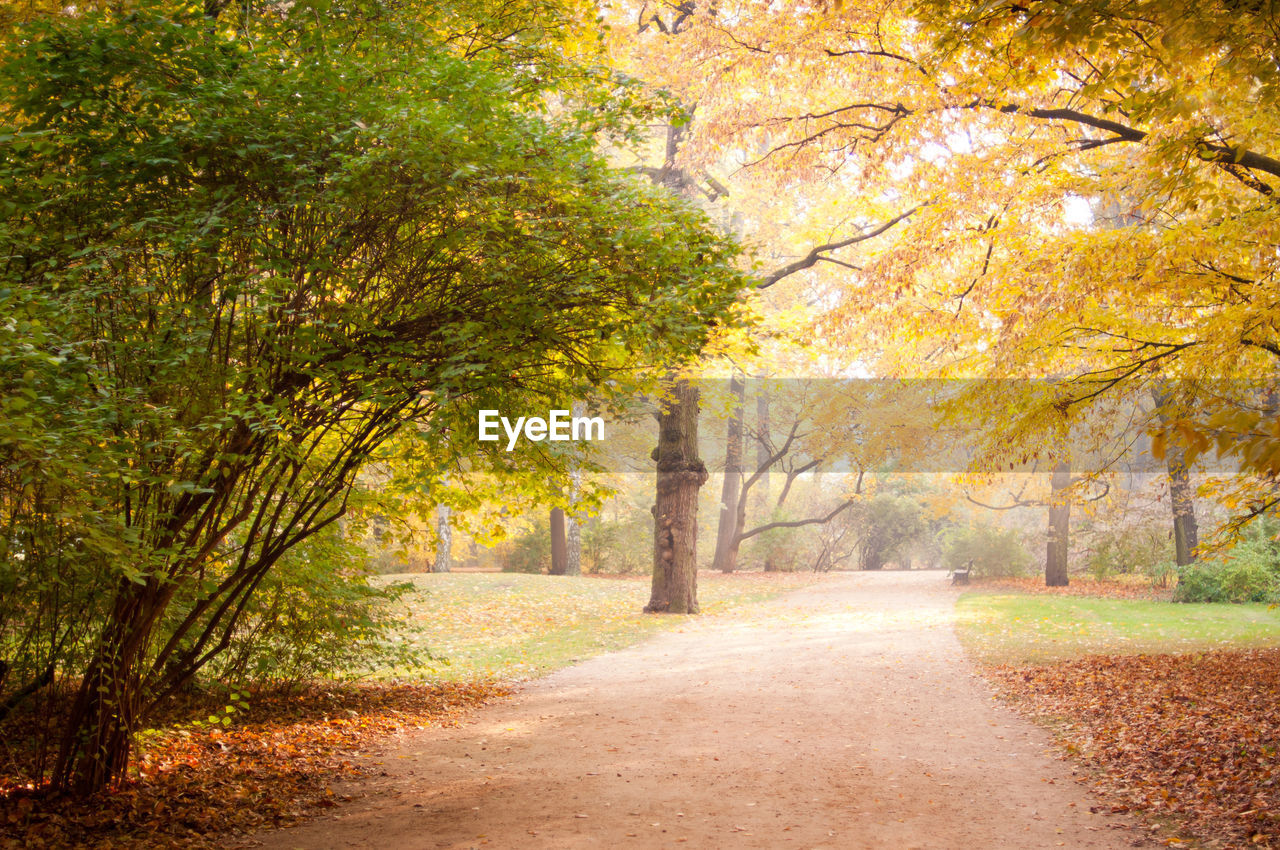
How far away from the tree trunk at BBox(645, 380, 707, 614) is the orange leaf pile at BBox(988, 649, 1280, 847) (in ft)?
23.5

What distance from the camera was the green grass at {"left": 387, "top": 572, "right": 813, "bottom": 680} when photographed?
1197 cm

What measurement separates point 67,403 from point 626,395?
322 cm

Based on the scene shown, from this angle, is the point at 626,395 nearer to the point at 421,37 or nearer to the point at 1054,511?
the point at 421,37

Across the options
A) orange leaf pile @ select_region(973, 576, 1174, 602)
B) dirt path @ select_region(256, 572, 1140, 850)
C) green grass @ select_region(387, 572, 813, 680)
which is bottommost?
orange leaf pile @ select_region(973, 576, 1174, 602)

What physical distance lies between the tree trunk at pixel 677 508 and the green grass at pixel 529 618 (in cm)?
62

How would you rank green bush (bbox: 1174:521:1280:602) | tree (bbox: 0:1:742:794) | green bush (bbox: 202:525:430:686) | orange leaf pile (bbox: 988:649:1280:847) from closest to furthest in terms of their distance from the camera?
1. tree (bbox: 0:1:742:794)
2. orange leaf pile (bbox: 988:649:1280:847)
3. green bush (bbox: 202:525:430:686)
4. green bush (bbox: 1174:521:1280:602)

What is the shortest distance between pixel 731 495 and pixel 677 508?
13694 millimetres

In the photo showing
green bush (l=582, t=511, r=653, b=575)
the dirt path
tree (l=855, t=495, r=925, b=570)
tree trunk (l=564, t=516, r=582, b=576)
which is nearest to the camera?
the dirt path

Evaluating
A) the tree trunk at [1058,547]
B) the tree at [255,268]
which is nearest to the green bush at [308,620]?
the tree at [255,268]

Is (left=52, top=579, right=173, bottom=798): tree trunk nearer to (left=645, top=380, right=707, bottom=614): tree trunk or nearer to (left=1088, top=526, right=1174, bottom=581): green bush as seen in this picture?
(left=645, top=380, right=707, bottom=614): tree trunk

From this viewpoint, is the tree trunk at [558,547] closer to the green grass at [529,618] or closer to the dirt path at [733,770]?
the green grass at [529,618]

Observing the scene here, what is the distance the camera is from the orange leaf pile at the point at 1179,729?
5.47 meters

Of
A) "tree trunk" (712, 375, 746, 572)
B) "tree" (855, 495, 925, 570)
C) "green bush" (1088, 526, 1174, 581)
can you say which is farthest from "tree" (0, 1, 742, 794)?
"tree" (855, 495, 925, 570)

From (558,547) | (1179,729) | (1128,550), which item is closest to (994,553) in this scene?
(1128,550)
